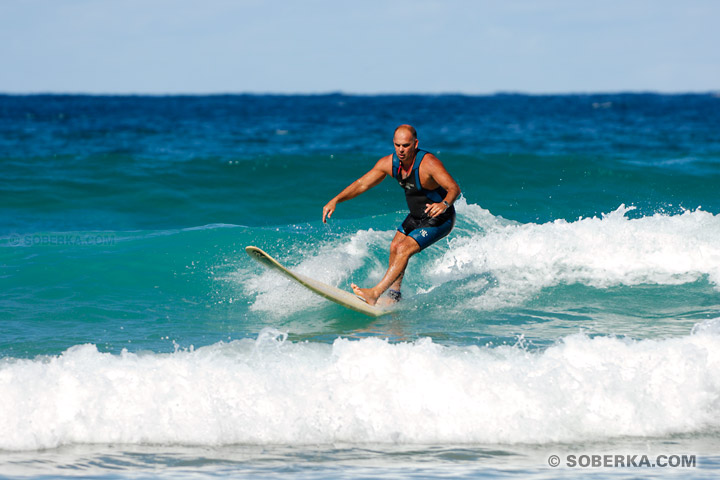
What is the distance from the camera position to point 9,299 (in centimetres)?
816

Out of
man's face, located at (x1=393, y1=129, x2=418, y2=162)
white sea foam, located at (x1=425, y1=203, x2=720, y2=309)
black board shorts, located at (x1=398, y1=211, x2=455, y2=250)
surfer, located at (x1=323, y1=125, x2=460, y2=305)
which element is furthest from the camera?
white sea foam, located at (x1=425, y1=203, x2=720, y2=309)

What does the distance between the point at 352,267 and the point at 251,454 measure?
4.74 m

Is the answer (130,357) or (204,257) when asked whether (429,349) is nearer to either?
(130,357)

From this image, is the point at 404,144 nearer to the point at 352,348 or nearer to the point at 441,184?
the point at 441,184

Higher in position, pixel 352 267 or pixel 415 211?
pixel 415 211

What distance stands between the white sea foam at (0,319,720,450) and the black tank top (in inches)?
76.7

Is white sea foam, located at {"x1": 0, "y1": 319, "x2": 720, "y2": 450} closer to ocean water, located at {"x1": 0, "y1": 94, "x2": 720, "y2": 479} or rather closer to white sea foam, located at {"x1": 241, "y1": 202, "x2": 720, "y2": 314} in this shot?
ocean water, located at {"x1": 0, "y1": 94, "x2": 720, "y2": 479}

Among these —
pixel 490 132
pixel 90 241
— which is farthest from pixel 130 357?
pixel 490 132
